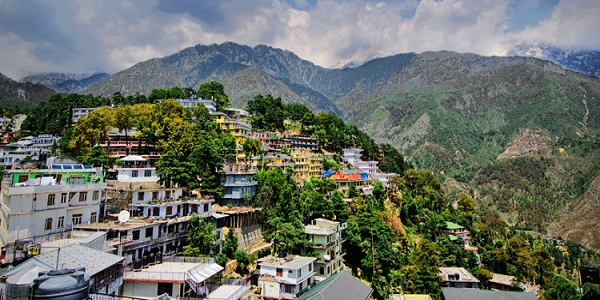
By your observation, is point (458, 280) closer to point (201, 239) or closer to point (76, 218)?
point (201, 239)

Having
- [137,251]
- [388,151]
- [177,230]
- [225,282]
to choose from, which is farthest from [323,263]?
[388,151]

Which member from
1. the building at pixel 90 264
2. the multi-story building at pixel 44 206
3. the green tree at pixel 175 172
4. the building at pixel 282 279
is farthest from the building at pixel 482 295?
the multi-story building at pixel 44 206

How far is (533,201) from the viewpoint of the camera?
454ft

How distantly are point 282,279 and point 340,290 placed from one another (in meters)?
5.55

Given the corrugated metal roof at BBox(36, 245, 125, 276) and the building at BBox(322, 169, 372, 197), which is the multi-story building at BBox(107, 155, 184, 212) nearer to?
the corrugated metal roof at BBox(36, 245, 125, 276)

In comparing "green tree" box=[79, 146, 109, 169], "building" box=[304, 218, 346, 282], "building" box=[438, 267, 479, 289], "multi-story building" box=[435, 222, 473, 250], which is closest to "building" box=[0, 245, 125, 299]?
"building" box=[304, 218, 346, 282]

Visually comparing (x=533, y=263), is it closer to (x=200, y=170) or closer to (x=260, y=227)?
(x=260, y=227)

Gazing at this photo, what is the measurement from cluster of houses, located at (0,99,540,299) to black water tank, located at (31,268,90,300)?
5cm

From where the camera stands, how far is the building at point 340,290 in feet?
112

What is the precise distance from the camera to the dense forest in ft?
142

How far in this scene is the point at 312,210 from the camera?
51031 millimetres

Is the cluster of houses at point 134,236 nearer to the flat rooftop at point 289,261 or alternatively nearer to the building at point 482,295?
the flat rooftop at point 289,261

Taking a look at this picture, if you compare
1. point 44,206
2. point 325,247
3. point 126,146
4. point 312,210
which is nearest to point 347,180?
point 312,210

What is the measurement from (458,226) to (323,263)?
115 ft
